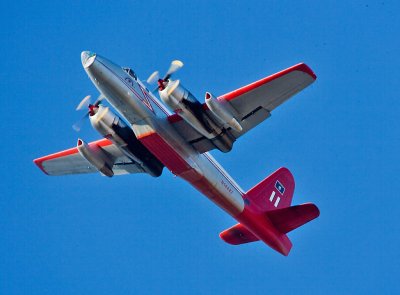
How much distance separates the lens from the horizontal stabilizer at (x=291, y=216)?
33.0 meters

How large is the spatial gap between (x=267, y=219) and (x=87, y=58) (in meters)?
12.5

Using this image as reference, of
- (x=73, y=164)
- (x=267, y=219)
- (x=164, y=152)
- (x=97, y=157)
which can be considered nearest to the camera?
(x=164, y=152)

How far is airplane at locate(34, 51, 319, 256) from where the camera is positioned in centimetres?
2859

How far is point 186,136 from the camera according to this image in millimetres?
30953

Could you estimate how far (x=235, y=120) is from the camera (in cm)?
2866

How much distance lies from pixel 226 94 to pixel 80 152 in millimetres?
8254

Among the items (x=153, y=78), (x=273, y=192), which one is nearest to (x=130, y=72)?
(x=153, y=78)

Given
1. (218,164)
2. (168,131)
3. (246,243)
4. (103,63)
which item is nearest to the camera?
(103,63)

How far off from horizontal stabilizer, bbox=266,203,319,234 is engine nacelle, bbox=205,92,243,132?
666cm

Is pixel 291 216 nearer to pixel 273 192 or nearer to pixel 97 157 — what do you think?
pixel 273 192

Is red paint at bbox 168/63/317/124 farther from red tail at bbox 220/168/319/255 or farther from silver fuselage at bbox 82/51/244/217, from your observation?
red tail at bbox 220/168/319/255

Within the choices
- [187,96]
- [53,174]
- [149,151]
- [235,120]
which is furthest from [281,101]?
[53,174]

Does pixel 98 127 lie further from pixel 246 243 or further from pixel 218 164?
pixel 246 243

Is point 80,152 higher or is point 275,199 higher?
point 275,199
